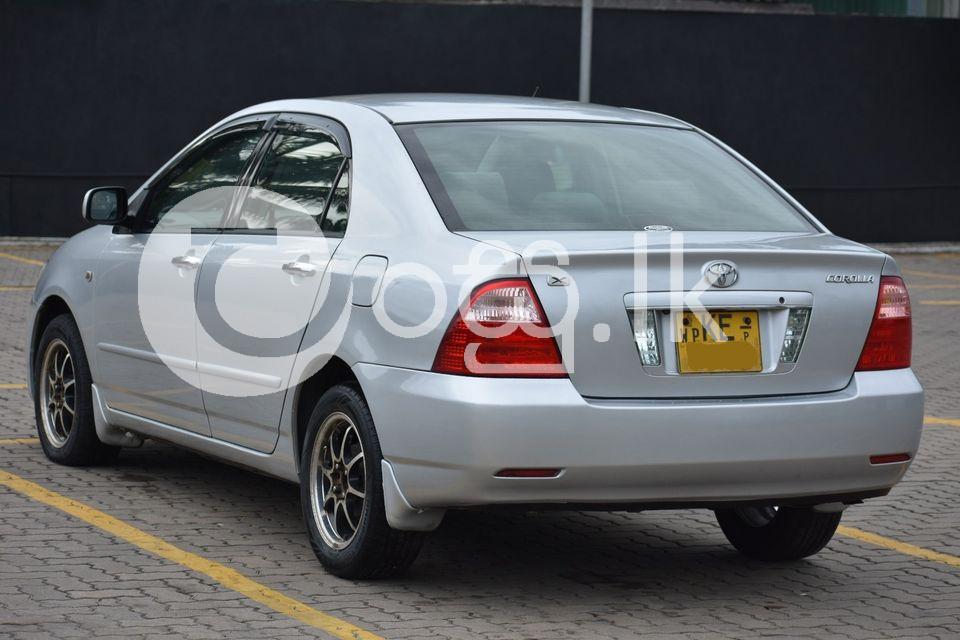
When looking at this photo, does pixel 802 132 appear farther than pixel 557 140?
Yes

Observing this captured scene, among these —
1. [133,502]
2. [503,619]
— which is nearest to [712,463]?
[503,619]

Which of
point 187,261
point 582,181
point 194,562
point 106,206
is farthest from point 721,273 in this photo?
point 106,206

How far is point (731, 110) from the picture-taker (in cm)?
2203

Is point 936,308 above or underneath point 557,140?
underneath

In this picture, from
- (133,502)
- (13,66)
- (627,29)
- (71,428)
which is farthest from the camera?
(627,29)

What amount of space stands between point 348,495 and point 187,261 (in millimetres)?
1406

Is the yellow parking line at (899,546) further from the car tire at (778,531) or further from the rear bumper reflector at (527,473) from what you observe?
the rear bumper reflector at (527,473)

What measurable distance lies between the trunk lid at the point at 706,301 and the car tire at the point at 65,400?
2796mm

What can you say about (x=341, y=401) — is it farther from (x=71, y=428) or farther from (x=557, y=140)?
(x=71, y=428)

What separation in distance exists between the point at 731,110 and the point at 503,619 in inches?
686

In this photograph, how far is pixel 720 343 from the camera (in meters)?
5.22

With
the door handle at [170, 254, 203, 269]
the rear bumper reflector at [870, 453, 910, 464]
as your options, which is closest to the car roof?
the door handle at [170, 254, 203, 269]

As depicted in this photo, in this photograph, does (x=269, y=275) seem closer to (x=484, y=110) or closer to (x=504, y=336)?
(x=484, y=110)

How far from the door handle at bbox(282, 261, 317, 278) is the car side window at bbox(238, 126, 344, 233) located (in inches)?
6.5
